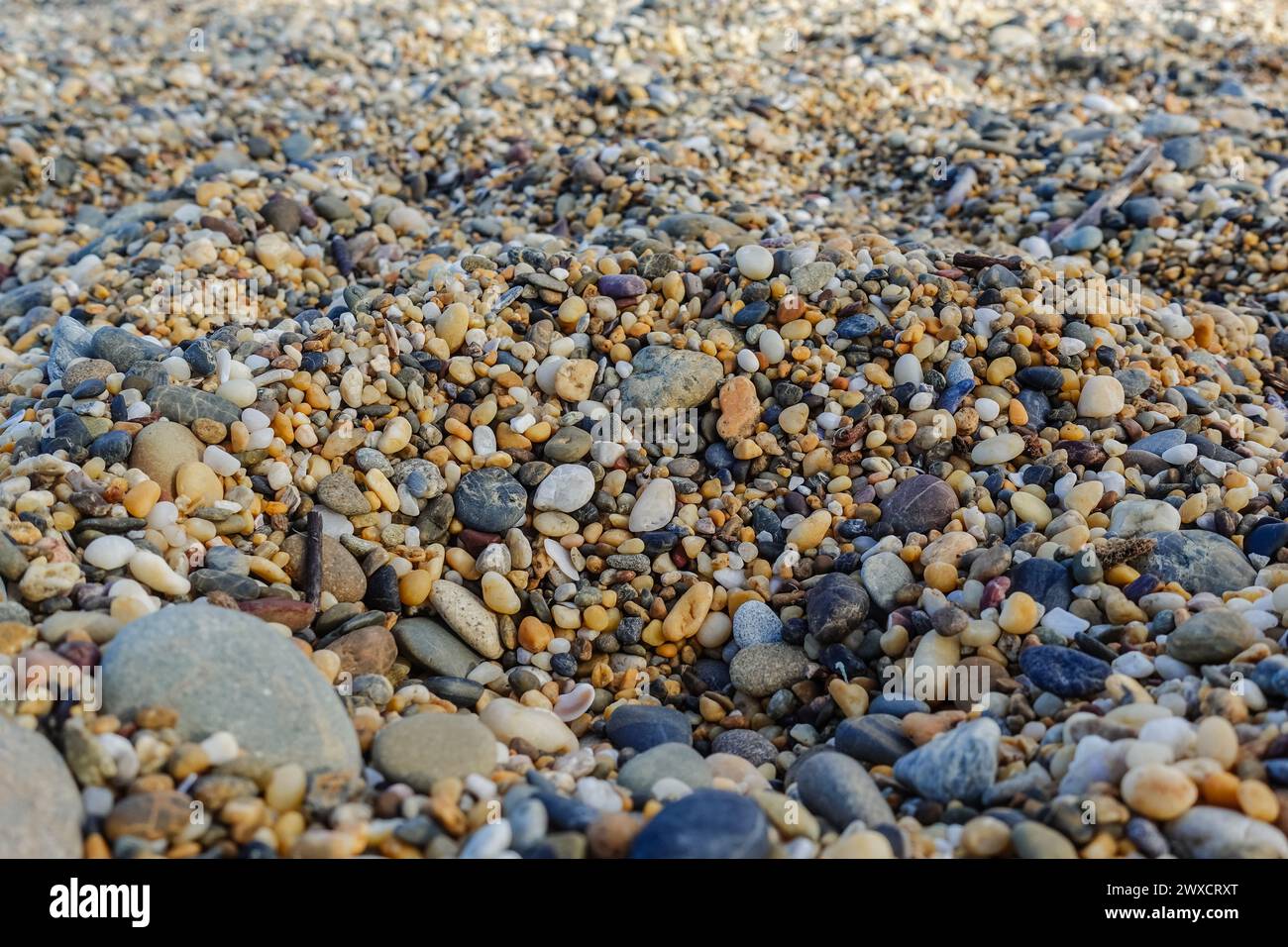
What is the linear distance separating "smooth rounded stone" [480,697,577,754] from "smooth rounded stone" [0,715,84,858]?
1045 millimetres

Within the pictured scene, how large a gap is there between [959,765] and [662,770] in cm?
77

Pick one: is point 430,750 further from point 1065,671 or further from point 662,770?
point 1065,671

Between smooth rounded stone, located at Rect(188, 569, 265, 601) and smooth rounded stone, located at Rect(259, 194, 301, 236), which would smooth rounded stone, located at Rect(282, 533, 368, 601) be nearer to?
smooth rounded stone, located at Rect(188, 569, 265, 601)

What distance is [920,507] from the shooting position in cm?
343

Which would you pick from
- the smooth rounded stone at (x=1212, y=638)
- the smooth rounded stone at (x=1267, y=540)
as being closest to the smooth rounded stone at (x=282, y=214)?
the smooth rounded stone at (x=1267, y=540)

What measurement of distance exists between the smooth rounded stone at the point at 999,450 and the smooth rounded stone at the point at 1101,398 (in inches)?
13.5

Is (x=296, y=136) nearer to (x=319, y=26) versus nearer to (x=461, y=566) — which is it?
(x=319, y=26)

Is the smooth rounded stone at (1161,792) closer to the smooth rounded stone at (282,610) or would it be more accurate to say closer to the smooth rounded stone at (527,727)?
the smooth rounded stone at (527,727)

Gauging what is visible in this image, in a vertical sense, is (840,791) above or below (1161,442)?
below

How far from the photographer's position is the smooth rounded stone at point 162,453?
3.16 m

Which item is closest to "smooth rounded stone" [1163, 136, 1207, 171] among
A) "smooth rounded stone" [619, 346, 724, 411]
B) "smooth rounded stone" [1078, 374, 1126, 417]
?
"smooth rounded stone" [1078, 374, 1126, 417]

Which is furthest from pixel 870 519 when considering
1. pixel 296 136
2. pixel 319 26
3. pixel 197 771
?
pixel 319 26

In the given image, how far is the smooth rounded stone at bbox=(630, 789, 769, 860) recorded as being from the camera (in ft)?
6.88

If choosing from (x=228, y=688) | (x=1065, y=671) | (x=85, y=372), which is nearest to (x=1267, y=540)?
(x=1065, y=671)
